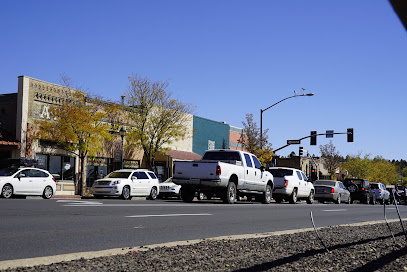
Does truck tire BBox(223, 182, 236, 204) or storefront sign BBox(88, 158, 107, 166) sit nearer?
truck tire BBox(223, 182, 236, 204)

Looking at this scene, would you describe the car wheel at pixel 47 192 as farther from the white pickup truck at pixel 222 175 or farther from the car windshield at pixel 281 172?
the car windshield at pixel 281 172

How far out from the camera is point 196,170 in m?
21.0

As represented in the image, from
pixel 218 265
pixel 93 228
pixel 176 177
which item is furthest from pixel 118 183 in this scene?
pixel 218 265

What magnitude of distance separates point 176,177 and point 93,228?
11.7 m

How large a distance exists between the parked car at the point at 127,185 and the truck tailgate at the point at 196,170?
5031mm

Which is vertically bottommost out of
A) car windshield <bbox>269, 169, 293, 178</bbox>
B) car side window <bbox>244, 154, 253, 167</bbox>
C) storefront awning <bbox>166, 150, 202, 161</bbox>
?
car windshield <bbox>269, 169, 293, 178</bbox>

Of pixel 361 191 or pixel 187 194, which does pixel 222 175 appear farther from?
pixel 361 191

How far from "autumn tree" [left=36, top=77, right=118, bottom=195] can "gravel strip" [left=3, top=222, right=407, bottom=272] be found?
23.4 meters

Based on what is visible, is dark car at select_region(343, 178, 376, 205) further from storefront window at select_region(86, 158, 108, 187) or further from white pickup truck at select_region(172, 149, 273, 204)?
storefront window at select_region(86, 158, 108, 187)

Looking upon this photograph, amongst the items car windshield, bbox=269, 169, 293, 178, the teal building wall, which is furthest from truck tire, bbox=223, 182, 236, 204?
the teal building wall

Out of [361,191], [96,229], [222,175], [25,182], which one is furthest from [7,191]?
[361,191]

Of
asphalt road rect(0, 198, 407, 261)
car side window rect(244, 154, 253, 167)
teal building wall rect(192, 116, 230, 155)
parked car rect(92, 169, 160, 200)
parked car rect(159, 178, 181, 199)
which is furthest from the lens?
teal building wall rect(192, 116, 230, 155)

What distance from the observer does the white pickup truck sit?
2055cm

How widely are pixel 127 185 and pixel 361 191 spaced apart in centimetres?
2010
